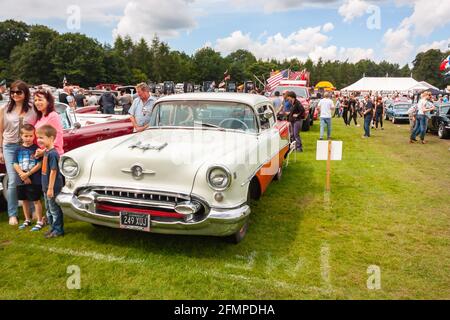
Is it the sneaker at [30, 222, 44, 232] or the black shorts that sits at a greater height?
the black shorts

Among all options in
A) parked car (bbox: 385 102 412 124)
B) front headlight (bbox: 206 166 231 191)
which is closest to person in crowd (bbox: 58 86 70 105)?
front headlight (bbox: 206 166 231 191)

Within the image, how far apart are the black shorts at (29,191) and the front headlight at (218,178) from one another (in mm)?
2540

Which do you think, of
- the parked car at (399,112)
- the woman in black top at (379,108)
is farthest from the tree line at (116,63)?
the woman in black top at (379,108)

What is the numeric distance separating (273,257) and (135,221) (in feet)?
5.27

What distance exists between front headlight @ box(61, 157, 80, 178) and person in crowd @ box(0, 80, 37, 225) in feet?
3.26

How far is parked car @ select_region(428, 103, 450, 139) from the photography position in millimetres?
13914

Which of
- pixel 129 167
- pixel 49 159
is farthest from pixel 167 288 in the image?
pixel 49 159

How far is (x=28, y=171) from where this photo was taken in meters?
4.72

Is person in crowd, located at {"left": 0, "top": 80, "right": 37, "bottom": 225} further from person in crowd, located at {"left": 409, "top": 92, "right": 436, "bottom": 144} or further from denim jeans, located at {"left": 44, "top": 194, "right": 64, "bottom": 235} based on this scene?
person in crowd, located at {"left": 409, "top": 92, "right": 436, "bottom": 144}

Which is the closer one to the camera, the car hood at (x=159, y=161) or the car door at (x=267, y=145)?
the car hood at (x=159, y=161)

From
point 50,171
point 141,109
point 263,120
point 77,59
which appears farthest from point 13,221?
point 77,59

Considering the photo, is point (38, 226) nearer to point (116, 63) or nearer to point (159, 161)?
point (159, 161)

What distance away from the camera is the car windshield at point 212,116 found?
5285 millimetres

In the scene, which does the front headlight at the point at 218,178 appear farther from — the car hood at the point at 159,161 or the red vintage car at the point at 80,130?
the red vintage car at the point at 80,130
